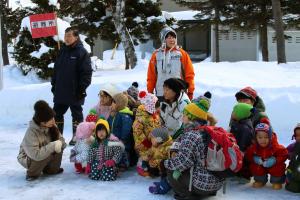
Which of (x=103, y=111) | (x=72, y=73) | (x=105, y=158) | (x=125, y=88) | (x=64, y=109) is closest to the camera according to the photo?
(x=105, y=158)

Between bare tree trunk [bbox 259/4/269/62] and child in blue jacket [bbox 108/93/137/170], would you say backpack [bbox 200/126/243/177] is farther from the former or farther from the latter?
bare tree trunk [bbox 259/4/269/62]

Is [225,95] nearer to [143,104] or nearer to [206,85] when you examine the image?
[206,85]

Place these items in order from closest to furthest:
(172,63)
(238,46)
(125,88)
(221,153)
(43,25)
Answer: (221,153) → (172,63) → (125,88) → (43,25) → (238,46)

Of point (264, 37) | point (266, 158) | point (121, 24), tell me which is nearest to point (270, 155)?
point (266, 158)

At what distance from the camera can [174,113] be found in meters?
4.99

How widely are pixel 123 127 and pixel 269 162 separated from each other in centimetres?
174

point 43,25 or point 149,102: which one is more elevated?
point 43,25

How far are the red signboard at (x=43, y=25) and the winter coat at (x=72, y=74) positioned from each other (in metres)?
4.40

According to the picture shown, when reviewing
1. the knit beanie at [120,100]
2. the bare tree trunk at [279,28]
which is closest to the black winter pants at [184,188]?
the knit beanie at [120,100]

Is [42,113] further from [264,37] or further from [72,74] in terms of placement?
[264,37]

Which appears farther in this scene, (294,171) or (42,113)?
(42,113)

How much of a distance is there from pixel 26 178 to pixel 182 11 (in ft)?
80.1

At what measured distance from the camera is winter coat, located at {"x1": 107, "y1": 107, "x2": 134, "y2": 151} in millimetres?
5320

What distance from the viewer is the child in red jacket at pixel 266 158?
4.48m
